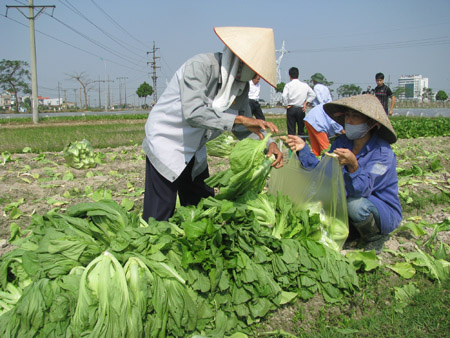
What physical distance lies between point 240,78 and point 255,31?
36 centimetres

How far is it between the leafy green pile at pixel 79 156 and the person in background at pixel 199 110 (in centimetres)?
437

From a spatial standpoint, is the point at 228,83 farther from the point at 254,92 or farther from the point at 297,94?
the point at 297,94

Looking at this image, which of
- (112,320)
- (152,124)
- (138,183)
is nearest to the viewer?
(112,320)

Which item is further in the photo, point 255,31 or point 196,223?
point 255,31

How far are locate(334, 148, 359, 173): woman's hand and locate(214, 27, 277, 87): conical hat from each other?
0.77 m

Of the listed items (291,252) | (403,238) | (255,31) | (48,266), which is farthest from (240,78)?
(403,238)

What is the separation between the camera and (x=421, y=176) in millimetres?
6426

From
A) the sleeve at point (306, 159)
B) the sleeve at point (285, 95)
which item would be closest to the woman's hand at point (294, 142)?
the sleeve at point (306, 159)

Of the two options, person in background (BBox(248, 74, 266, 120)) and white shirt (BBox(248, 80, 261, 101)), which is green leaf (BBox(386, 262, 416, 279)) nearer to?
person in background (BBox(248, 74, 266, 120))

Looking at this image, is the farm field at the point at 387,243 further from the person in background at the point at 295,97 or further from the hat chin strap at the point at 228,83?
the person in background at the point at 295,97

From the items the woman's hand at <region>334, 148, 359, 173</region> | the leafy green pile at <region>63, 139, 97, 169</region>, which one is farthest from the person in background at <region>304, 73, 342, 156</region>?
the leafy green pile at <region>63, 139, 97, 169</region>

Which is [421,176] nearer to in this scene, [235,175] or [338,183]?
[338,183]

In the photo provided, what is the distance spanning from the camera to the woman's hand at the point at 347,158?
2961 millimetres

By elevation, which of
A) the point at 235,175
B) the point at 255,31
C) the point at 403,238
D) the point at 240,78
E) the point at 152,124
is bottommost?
the point at 403,238
